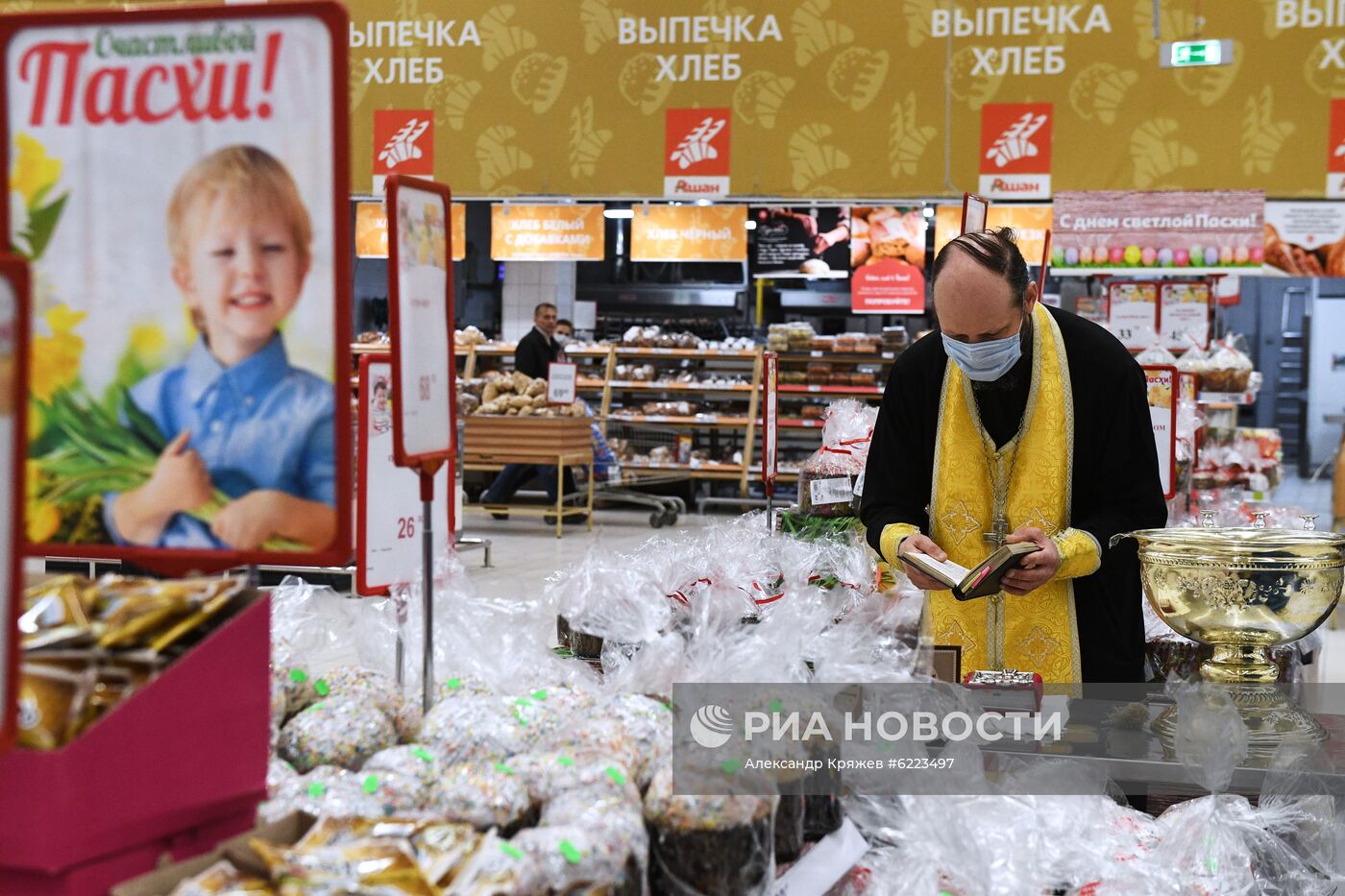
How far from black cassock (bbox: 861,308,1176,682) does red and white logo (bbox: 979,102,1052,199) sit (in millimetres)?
4997

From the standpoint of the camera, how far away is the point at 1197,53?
6.62m

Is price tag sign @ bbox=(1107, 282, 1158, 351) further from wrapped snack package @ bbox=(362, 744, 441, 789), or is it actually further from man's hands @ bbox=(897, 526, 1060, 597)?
wrapped snack package @ bbox=(362, 744, 441, 789)

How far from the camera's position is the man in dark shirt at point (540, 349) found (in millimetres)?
12008

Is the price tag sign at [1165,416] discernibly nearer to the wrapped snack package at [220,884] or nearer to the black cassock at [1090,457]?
the black cassock at [1090,457]

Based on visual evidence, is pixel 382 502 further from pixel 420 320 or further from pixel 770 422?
pixel 770 422

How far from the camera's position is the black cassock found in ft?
8.26

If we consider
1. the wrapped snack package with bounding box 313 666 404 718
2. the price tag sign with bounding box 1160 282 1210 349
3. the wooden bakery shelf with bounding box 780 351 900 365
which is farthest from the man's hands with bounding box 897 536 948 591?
the wooden bakery shelf with bounding box 780 351 900 365

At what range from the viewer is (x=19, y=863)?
3.04 feet

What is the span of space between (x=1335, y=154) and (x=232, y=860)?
743cm

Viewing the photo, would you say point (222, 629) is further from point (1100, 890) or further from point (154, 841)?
point (1100, 890)

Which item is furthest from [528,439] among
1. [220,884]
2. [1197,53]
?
[220,884]

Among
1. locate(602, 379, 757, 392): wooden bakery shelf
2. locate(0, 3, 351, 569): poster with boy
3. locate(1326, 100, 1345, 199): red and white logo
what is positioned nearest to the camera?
locate(0, 3, 351, 569): poster with boy

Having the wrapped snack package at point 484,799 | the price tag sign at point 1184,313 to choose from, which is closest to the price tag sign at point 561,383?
the price tag sign at point 1184,313

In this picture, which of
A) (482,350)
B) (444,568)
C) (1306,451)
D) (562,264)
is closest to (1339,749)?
(444,568)
